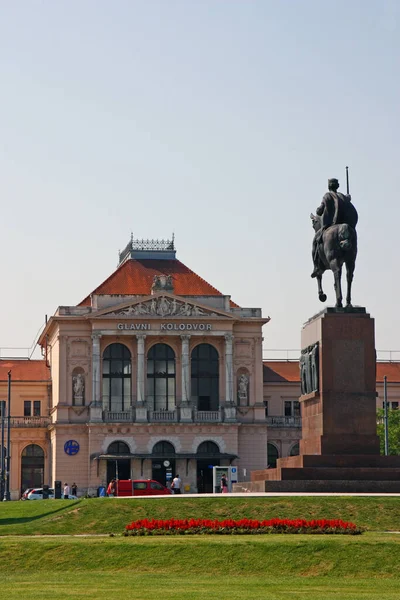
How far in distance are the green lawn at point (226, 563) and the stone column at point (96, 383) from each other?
63.0 metres

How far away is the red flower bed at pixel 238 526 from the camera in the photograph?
3216 cm

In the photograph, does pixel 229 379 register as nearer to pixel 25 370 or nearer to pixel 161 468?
pixel 161 468

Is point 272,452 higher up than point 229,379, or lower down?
lower down

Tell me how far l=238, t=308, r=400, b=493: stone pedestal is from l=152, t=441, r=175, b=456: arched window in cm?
6065

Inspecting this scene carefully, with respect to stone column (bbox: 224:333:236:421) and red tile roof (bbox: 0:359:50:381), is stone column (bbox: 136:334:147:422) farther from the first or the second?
red tile roof (bbox: 0:359:50:381)

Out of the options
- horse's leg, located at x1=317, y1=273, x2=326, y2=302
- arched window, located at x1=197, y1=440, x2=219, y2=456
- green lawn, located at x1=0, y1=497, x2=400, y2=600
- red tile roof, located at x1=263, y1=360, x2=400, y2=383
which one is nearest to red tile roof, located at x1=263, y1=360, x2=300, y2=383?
red tile roof, located at x1=263, y1=360, x2=400, y2=383

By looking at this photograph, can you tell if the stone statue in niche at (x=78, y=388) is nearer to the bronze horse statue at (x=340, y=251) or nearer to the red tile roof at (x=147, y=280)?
the red tile roof at (x=147, y=280)

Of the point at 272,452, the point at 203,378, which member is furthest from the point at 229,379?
the point at 272,452

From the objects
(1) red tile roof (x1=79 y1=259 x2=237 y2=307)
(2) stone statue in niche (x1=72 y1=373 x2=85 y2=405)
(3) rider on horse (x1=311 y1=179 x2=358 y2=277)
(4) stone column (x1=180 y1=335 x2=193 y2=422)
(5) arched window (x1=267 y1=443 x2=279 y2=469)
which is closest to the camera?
(3) rider on horse (x1=311 y1=179 x2=358 y2=277)

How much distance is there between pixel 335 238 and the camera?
133 ft

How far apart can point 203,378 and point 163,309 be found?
606cm

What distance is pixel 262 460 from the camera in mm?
101938

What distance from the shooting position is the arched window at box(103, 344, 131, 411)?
331 feet

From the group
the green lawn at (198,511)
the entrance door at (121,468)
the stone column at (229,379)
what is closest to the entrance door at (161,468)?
the entrance door at (121,468)
